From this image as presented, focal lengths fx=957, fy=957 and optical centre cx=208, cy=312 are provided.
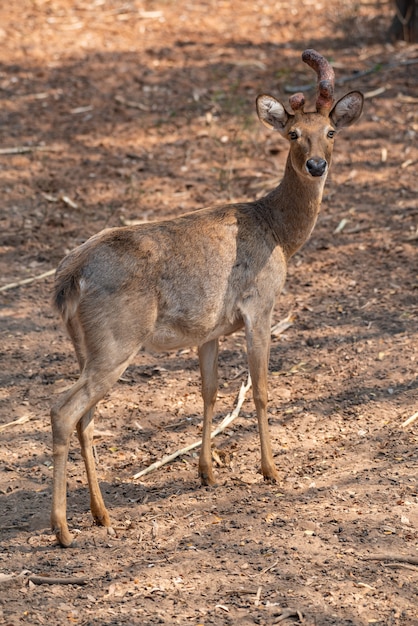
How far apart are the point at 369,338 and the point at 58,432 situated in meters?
3.63

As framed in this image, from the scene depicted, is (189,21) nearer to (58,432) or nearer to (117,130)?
(117,130)

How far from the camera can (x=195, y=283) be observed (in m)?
6.46

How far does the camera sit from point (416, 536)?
19.7 feet

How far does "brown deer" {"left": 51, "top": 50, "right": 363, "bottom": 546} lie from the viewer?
19.7 feet

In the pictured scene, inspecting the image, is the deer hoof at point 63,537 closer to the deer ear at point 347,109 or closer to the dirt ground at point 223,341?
the dirt ground at point 223,341

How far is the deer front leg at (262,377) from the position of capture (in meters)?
6.77

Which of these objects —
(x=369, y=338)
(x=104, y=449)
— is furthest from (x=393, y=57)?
(x=104, y=449)

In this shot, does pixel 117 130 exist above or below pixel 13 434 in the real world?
above

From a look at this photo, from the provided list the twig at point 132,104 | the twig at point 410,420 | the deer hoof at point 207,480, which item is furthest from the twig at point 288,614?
the twig at point 132,104

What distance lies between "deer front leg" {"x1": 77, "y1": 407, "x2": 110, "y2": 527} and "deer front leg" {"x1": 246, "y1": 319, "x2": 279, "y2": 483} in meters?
1.22

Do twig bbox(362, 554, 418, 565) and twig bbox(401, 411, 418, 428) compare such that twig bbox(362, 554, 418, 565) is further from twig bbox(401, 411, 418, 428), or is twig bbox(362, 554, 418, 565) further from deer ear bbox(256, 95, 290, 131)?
deer ear bbox(256, 95, 290, 131)

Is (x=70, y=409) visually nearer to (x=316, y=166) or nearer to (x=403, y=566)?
(x=403, y=566)

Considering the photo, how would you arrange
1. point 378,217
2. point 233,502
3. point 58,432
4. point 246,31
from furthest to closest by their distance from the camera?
point 246,31
point 378,217
point 233,502
point 58,432

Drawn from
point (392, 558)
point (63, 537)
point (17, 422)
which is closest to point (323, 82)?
point (392, 558)
